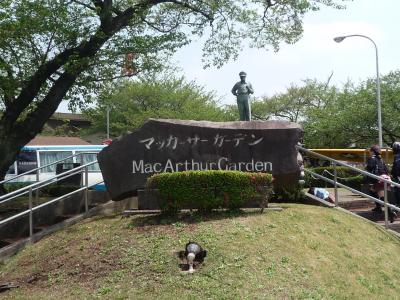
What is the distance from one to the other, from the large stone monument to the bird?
10.2 ft

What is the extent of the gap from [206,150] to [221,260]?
349 cm

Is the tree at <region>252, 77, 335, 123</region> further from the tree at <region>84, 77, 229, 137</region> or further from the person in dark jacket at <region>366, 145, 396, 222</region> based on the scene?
the person in dark jacket at <region>366, 145, 396, 222</region>

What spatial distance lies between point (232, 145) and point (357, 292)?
4.13 meters

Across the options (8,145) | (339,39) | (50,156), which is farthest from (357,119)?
(8,145)

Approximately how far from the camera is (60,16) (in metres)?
12.9

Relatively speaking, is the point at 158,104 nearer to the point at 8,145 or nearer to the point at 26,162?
the point at 26,162

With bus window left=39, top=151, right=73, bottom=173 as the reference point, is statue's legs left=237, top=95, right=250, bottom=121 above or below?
above

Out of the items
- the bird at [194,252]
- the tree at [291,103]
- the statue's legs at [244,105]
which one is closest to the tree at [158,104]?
the tree at [291,103]

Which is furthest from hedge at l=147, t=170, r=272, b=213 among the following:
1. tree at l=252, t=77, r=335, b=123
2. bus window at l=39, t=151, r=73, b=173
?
tree at l=252, t=77, r=335, b=123

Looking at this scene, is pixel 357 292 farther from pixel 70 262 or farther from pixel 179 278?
pixel 70 262

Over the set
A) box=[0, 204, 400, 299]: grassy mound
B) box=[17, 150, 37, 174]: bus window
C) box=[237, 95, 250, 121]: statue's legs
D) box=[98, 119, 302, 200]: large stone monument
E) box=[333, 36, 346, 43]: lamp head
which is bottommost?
box=[0, 204, 400, 299]: grassy mound

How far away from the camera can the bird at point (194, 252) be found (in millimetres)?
7044

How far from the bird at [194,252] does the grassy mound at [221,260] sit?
0.37 ft

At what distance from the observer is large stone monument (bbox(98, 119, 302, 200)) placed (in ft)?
33.7
